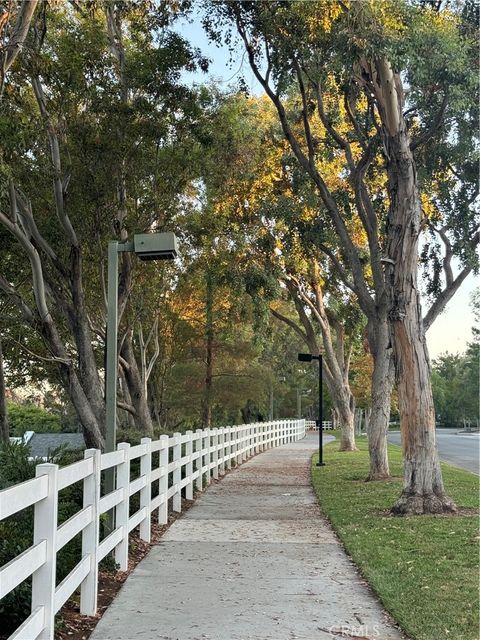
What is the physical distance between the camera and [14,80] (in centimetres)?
1410

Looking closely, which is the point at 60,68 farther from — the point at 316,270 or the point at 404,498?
the point at 316,270

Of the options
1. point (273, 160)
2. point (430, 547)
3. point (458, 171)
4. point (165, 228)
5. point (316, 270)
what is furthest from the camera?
point (316, 270)

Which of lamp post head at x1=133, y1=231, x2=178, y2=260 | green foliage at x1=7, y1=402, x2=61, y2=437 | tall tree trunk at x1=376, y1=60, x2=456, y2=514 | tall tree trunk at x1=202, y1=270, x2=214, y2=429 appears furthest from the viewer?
green foliage at x1=7, y1=402, x2=61, y2=437

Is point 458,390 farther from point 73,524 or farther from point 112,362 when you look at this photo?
point 73,524

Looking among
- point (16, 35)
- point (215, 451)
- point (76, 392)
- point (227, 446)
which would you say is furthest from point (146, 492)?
point (227, 446)

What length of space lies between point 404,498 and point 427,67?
23.0ft

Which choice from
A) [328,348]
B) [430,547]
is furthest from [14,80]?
[328,348]

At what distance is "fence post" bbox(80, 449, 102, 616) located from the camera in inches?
243

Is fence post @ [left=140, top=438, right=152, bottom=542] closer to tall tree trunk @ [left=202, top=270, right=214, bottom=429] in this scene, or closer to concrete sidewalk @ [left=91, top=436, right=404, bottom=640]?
concrete sidewalk @ [left=91, top=436, right=404, bottom=640]

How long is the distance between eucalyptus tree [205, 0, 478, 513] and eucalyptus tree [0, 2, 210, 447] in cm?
276

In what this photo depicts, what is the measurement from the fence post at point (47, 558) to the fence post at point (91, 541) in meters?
1.40

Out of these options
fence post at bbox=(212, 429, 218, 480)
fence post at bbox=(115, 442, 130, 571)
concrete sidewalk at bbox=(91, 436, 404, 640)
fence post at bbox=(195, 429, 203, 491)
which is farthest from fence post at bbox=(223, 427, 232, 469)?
fence post at bbox=(115, 442, 130, 571)

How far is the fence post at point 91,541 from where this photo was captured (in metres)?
6.18

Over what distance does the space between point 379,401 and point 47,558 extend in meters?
13.0
